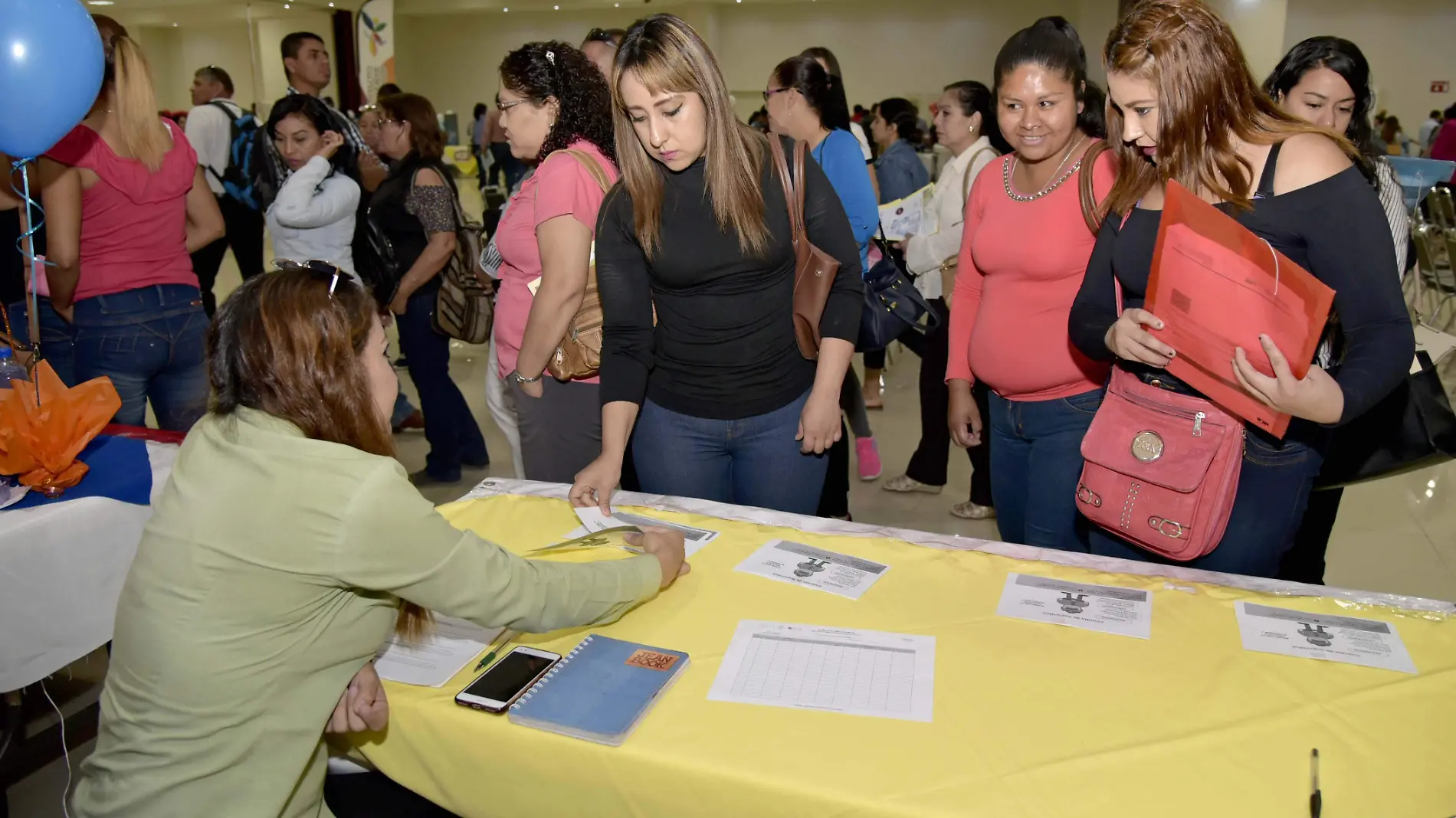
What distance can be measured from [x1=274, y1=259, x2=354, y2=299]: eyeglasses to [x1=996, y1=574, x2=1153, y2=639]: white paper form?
95 centimetres

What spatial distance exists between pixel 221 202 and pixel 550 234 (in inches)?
137

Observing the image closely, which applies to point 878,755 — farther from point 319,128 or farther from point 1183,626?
point 319,128

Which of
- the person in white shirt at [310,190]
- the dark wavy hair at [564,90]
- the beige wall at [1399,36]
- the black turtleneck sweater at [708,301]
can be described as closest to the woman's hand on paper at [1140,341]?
the black turtleneck sweater at [708,301]

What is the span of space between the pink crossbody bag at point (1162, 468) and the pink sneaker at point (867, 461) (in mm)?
2245

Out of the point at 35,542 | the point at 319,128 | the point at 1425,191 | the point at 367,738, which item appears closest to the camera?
the point at 367,738

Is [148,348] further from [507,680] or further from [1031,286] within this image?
[1031,286]

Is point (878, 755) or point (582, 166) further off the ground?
point (582, 166)

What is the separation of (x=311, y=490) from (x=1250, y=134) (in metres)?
1.29

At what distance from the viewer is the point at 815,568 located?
1480 millimetres

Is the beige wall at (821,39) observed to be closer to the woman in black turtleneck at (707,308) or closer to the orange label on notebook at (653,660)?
the woman in black turtleneck at (707,308)

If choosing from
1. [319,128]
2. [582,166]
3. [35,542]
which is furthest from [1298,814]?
[319,128]

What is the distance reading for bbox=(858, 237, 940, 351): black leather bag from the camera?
8.79ft

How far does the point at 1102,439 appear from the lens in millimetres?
1511

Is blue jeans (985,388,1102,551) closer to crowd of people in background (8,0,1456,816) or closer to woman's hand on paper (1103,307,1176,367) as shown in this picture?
crowd of people in background (8,0,1456,816)
